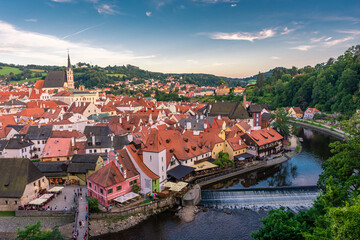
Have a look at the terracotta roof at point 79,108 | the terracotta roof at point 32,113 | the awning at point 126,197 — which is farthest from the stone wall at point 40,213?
the terracotta roof at point 32,113

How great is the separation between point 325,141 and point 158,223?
56264mm

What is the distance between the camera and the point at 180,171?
37.0 meters

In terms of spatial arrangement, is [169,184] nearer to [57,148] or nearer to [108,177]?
[108,177]

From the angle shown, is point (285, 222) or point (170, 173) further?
point (170, 173)

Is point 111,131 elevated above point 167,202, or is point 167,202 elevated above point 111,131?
point 111,131

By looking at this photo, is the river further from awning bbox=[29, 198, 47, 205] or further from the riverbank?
the riverbank

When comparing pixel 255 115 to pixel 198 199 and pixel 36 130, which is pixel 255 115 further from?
pixel 36 130

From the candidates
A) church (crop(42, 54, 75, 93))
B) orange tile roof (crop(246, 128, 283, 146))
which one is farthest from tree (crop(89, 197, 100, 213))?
church (crop(42, 54, 75, 93))

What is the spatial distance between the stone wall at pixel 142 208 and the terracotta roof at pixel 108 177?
326 centimetres

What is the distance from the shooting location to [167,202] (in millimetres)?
32312

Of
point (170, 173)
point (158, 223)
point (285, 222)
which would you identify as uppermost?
point (285, 222)

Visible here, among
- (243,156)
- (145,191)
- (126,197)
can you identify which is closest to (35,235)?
(126,197)

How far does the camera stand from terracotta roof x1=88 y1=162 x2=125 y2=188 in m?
30.1

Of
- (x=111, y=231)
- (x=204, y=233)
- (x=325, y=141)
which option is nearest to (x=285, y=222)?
(x=204, y=233)
